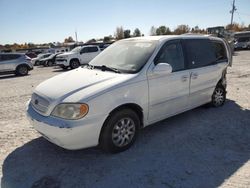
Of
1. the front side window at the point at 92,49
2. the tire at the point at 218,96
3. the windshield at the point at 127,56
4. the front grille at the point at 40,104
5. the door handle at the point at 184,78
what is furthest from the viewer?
the front side window at the point at 92,49

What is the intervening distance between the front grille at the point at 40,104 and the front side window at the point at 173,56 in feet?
6.43

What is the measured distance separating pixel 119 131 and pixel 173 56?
5.89 ft

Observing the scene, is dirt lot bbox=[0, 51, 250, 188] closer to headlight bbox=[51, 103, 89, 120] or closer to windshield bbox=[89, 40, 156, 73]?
headlight bbox=[51, 103, 89, 120]

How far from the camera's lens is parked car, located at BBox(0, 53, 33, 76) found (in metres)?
16.1

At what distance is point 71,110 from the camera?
334 centimetres

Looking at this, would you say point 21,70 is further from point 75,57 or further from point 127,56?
point 127,56

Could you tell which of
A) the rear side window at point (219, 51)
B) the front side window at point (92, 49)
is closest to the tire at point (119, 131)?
the rear side window at point (219, 51)

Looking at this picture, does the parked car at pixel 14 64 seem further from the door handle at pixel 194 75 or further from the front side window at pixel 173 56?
the door handle at pixel 194 75

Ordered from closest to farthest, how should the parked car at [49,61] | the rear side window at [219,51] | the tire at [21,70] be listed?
the rear side window at [219,51]
the tire at [21,70]
the parked car at [49,61]

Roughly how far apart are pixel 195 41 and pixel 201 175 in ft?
9.72

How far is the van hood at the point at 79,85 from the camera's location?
3455mm

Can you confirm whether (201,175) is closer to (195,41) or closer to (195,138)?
(195,138)

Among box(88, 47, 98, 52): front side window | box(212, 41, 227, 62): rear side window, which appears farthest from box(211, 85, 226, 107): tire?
box(88, 47, 98, 52): front side window

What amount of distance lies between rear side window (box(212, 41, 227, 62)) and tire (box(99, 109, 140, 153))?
294 centimetres
